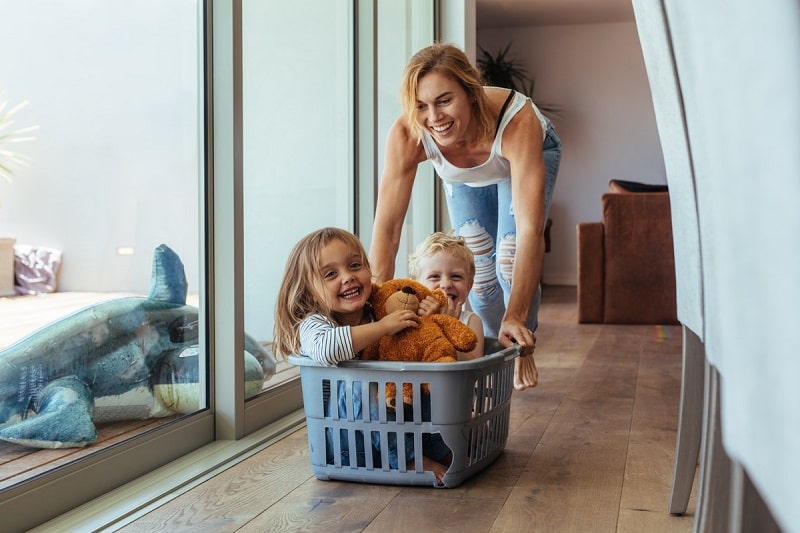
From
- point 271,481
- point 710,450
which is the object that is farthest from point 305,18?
point 710,450

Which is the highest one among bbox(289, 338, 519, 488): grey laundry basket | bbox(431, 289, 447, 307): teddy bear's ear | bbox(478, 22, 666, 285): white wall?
bbox(478, 22, 666, 285): white wall

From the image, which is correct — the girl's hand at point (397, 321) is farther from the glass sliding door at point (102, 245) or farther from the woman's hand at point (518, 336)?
the glass sliding door at point (102, 245)

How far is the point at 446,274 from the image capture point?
7.69ft

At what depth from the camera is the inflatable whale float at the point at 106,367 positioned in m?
1.60

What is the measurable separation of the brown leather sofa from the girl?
12.4 feet

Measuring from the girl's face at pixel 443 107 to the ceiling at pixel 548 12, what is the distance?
6323 mm

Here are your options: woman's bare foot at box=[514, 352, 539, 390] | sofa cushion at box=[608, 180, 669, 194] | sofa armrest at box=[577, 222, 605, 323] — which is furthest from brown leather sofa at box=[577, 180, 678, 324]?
woman's bare foot at box=[514, 352, 539, 390]

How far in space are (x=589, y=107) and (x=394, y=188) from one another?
7.11 metres

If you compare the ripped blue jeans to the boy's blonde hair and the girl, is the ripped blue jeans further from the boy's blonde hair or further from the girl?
the girl

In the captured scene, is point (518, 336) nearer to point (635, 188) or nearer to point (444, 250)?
point (444, 250)

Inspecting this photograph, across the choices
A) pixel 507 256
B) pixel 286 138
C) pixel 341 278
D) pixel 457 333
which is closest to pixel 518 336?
pixel 457 333

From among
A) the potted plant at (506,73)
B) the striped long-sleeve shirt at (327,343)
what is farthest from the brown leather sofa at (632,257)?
the striped long-sleeve shirt at (327,343)

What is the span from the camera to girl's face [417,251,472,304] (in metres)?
2.34

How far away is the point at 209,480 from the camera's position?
197 centimetres
